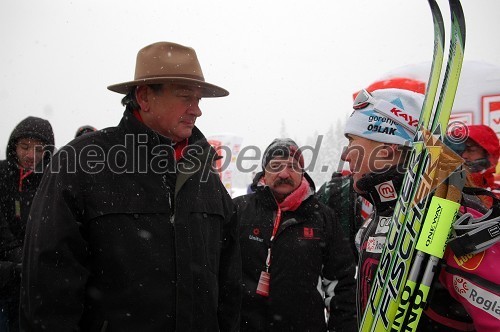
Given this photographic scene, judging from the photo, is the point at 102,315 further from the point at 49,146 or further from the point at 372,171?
the point at 49,146

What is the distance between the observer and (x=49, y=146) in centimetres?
367

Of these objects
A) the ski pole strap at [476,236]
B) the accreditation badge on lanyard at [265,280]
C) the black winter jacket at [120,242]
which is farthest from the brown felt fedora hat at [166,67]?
the ski pole strap at [476,236]

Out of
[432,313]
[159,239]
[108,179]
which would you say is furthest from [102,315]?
[432,313]

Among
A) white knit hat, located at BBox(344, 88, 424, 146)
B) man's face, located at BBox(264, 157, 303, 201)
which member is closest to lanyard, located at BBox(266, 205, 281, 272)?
man's face, located at BBox(264, 157, 303, 201)

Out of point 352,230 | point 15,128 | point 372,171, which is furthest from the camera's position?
point 352,230

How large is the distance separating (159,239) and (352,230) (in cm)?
263

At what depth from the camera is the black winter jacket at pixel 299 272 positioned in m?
3.04

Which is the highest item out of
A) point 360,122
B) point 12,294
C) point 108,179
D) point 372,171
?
point 360,122

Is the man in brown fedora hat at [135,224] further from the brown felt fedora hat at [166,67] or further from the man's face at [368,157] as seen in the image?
the man's face at [368,157]

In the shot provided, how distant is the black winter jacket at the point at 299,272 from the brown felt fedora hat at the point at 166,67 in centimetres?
106

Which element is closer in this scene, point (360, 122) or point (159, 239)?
point (159, 239)

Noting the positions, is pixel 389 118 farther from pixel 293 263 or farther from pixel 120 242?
pixel 120 242

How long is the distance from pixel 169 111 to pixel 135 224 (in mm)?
681

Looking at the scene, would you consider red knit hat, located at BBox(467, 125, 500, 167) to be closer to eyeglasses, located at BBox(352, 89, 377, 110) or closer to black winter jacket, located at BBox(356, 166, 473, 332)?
eyeglasses, located at BBox(352, 89, 377, 110)
